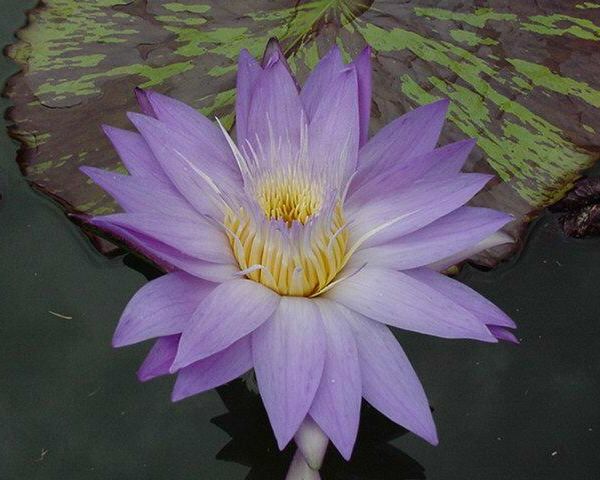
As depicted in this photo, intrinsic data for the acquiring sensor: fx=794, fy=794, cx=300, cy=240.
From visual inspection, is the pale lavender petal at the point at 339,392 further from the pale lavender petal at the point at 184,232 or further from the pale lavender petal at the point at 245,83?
the pale lavender petal at the point at 245,83

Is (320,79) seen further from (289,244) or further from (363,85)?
(289,244)

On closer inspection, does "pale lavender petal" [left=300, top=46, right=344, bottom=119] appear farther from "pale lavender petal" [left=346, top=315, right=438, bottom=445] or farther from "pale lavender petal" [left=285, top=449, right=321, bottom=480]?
"pale lavender petal" [left=285, top=449, right=321, bottom=480]

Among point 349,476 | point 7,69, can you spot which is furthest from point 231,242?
point 7,69

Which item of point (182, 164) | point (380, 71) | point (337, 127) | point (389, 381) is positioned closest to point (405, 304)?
point (389, 381)

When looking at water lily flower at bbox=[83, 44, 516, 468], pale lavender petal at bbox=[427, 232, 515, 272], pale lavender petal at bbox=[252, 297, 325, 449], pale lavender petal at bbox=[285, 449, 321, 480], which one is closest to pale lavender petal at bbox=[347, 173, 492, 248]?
water lily flower at bbox=[83, 44, 516, 468]

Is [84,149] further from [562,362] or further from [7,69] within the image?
[562,362]

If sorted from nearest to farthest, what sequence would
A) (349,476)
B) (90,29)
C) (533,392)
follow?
(349,476)
(533,392)
(90,29)

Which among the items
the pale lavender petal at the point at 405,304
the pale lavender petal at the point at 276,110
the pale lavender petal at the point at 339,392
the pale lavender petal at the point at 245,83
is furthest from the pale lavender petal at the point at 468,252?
the pale lavender petal at the point at 245,83

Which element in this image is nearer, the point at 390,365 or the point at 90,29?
the point at 390,365
